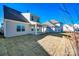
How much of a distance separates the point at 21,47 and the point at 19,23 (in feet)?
3.24

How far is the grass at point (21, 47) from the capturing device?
5062 millimetres

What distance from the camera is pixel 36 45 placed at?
514 centimetres

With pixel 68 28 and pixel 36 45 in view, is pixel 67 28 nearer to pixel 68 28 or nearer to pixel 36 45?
pixel 68 28

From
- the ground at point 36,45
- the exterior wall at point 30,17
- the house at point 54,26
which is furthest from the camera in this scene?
the exterior wall at point 30,17

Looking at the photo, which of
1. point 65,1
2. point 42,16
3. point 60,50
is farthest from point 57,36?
point 65,1

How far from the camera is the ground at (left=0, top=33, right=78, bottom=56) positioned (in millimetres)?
5061

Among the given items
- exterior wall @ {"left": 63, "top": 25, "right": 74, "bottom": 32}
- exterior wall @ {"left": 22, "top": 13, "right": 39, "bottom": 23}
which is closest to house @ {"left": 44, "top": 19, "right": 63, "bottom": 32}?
exterior wall @ {"left": 63, "top": 25, "right": 74, "bottom": 32}

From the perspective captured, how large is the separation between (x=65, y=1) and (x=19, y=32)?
1902 mm

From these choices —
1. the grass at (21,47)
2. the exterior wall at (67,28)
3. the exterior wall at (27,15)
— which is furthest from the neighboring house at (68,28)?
the exterior wall at (27,15)

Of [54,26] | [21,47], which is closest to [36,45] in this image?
[21,47]

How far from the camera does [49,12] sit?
5.20m

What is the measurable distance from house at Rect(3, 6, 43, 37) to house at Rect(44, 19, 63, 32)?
26 centimetres

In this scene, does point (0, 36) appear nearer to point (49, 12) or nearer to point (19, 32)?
point (19, 32)

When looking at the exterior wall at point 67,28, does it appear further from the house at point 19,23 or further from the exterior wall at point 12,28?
the exterior wall at point 12,28
